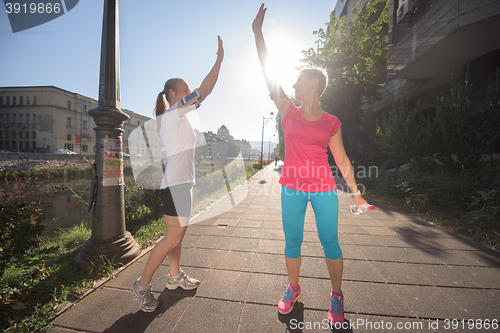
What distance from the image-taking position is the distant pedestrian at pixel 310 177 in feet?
5.86

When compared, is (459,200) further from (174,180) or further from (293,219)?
(174,180)

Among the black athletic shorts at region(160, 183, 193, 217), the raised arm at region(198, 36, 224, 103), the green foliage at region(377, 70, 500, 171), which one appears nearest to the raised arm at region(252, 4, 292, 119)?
the raised arm at region(198, 36, 224, 103)

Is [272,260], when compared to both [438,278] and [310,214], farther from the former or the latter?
[310,214]

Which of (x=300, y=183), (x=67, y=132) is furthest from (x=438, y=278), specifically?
(x=67, y=132)

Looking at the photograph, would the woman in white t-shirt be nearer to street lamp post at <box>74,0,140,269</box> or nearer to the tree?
street lamp post at <box>74,0,140,269</box>

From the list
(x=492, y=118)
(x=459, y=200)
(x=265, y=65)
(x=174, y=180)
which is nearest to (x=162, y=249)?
(x=174, y=180)

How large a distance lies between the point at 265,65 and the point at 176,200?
1388 millimetres

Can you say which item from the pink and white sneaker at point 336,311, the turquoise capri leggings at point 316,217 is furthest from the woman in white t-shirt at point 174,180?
the pink and white sneaker at point 336,311

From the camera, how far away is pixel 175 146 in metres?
1.92

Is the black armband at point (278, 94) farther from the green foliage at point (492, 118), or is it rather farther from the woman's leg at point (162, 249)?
the green foliage at point (492, 118)

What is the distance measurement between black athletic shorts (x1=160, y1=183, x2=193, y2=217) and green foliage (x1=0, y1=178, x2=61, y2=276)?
1.40m

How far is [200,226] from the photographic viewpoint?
457 cm

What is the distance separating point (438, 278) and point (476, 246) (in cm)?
179

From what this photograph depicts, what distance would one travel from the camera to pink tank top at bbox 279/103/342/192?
1.79 meters
